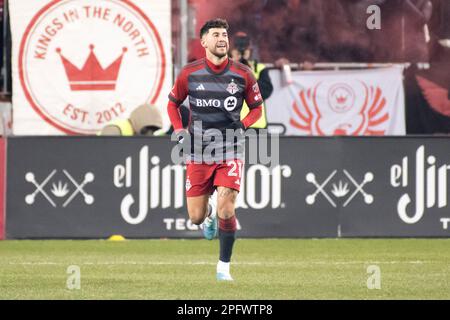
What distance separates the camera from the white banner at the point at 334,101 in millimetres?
18969

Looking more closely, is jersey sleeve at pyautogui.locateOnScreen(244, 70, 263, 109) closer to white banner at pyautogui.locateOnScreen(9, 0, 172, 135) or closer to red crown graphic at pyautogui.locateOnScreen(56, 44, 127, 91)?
white banner at pyautogui.locateOnScreen(9, 0, 172, 135)

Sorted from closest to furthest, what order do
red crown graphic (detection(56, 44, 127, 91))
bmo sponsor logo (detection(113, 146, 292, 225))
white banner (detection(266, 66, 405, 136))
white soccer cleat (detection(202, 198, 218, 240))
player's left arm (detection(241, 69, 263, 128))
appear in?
player's left arm (detection(241, 69, 263, 128)) → white soccer cleat (detection(202, 198, 218, 240)) → bmo sponsor logo (detection(113, 146, 292, 225)) → red crown graphic (detection(56, 44, 127, 91)) → white banner (detection(266, 66, 405, 136))

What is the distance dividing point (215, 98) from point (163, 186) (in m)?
4.72

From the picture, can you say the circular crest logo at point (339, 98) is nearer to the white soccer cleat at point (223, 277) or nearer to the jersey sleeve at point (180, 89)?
the jersey sleeve at point (180, 89)

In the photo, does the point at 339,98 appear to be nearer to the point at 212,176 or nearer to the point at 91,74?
the point at 91,74

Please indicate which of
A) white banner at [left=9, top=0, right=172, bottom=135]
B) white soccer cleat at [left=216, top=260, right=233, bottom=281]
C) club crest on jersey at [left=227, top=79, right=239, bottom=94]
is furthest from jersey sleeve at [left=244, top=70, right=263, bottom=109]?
white banner at [left=9, top=0, right=172, bottom=135]

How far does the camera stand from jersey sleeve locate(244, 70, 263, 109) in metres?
12.3

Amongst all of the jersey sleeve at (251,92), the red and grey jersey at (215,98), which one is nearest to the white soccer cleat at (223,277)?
the red and grey jersey at (215,98)

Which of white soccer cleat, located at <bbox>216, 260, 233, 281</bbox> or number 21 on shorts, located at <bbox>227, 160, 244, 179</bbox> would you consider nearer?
white soccer cleat, located at <bbox>216, 260, 233, 281</bbox>

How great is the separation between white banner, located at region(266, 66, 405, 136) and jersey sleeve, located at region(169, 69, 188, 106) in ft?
21.2

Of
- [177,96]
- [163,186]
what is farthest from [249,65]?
[177,96]

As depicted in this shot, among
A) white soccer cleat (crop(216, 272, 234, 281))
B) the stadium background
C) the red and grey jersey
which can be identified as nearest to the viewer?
white soccer cleat (crop(216, 272, 234, 281))
